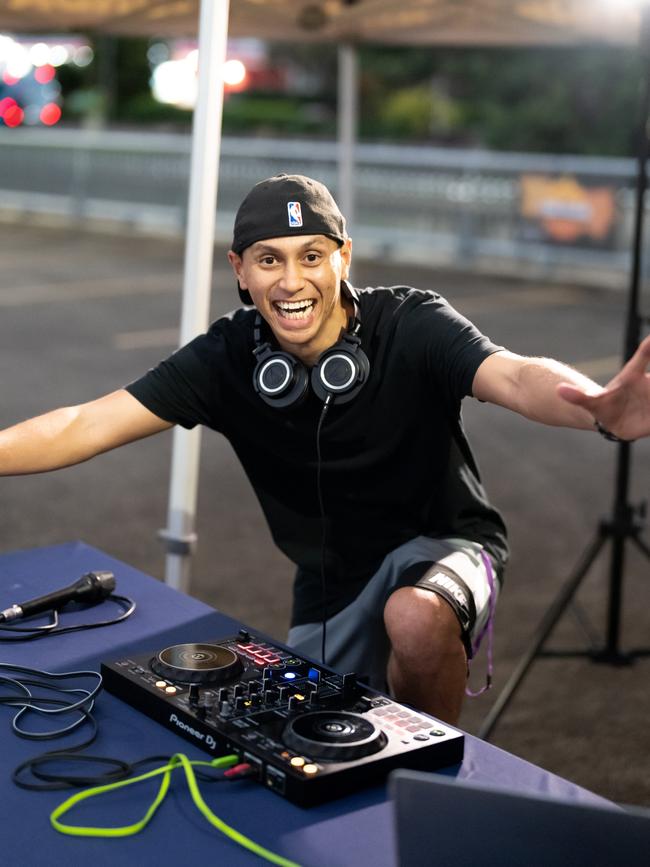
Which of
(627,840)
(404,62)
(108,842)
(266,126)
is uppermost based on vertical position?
(404,62)

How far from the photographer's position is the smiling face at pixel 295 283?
264 centimetres

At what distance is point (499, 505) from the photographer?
6156 millimetres

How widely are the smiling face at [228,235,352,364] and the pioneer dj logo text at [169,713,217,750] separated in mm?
1008

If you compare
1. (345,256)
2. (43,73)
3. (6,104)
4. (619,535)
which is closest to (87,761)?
(345,256)

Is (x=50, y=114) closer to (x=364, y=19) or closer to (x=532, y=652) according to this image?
(x=364, y=19)

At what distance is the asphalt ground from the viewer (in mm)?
3893

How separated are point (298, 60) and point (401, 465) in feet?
122

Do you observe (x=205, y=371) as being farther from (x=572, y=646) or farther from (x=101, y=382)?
(x=101, y=382)

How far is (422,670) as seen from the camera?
8.38 ft

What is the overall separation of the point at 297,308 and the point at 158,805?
1241 mm

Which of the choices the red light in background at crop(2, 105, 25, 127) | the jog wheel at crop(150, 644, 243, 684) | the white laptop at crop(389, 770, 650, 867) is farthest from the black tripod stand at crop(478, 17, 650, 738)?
the red light in background at crop(2, 105, 25, 127)

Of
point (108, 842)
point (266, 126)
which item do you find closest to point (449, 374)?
point (108, 842)

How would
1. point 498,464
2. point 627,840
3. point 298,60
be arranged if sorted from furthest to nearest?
point 298,60, point 498,464, point 627,840

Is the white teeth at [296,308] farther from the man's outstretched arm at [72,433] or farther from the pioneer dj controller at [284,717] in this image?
the pioneer dj controller at [284,717]
